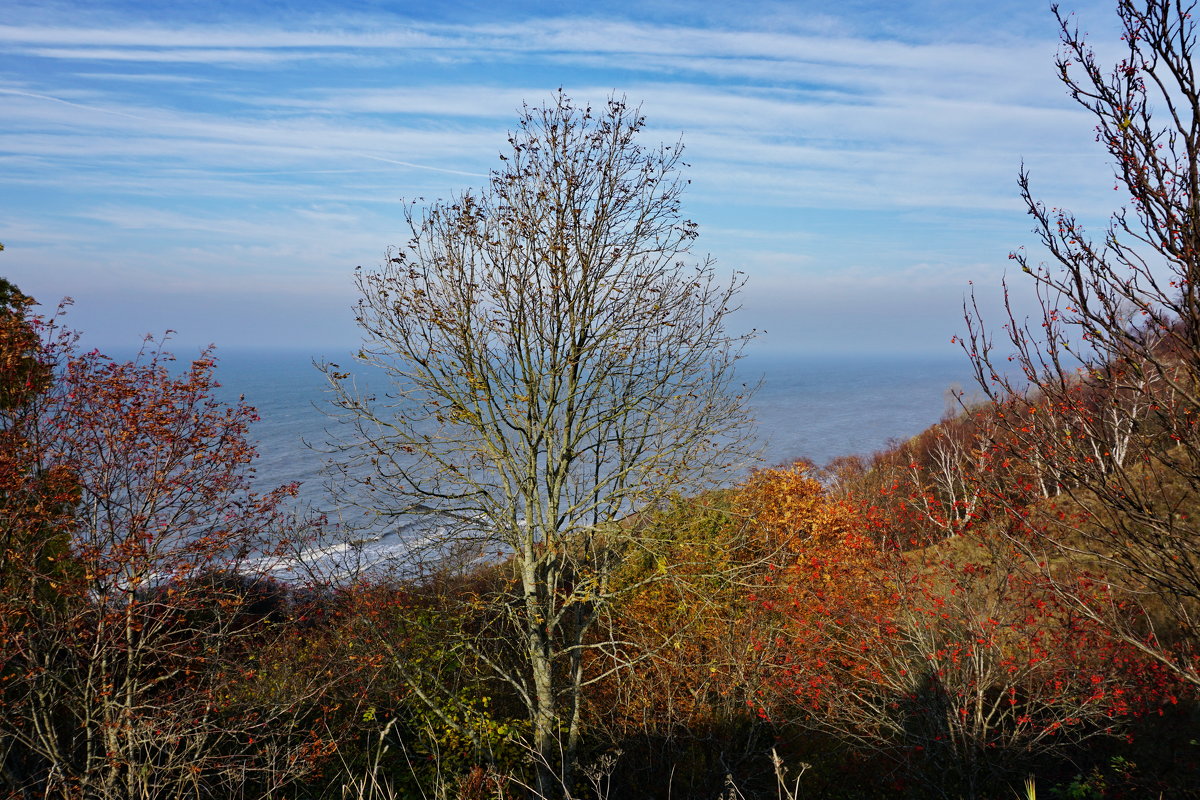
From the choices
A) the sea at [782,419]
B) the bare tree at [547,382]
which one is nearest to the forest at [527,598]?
the bare tree at [547,382]

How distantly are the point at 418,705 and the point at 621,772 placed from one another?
16.3 ft

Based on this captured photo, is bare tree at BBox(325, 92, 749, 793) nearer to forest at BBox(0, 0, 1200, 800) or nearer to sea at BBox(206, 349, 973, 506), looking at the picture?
forest at BBox(0, 0, 1200, 800)

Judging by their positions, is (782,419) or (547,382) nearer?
(547,382)

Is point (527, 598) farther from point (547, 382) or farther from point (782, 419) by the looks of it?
point (782, 419)

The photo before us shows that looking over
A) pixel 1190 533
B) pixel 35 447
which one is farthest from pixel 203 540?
pixel 1190 533

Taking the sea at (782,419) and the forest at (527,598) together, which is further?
the sea at (782,419)

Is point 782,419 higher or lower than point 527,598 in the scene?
higher

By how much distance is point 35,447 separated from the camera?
1073cm

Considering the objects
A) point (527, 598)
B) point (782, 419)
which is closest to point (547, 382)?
point (527, 598)

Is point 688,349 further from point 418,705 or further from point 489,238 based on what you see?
point 418,705

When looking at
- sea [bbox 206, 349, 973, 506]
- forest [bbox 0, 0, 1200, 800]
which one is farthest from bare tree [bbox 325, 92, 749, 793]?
sea [bbox 206, 349, 973, 506]

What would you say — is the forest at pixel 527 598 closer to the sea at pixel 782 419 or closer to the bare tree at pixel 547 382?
the bare tree at pixel 547 382

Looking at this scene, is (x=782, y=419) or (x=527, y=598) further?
(x=782, y=419)

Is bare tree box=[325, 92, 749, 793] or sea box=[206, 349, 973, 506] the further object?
sea box=[206, 349, 973, 506]
